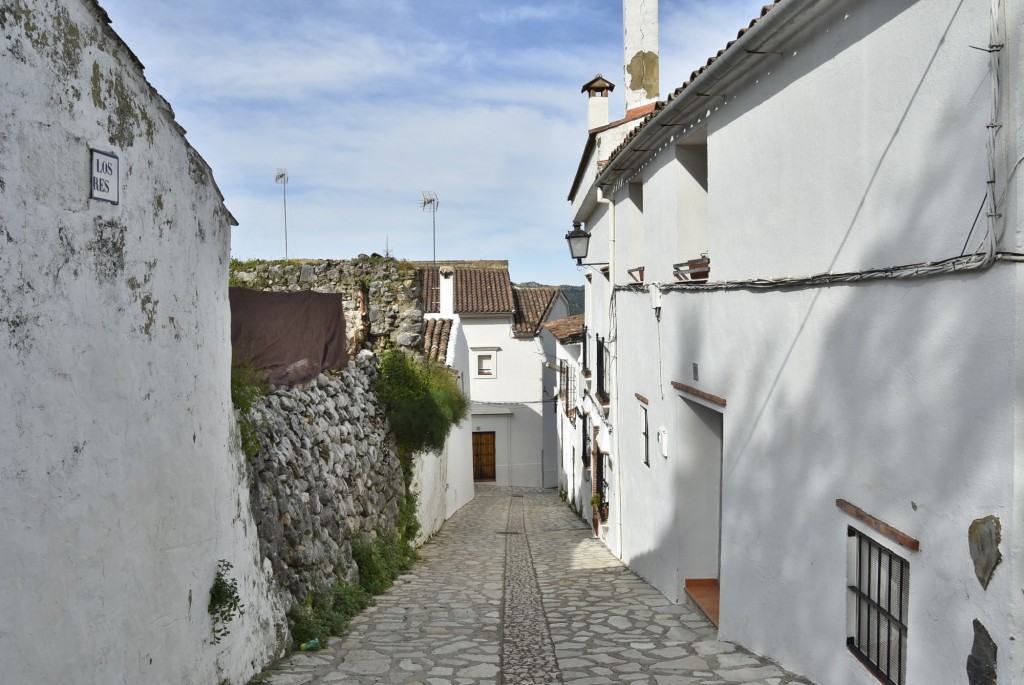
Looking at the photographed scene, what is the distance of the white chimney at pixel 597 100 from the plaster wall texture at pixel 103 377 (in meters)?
11.9

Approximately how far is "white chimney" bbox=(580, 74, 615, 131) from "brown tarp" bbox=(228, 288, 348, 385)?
8051mm

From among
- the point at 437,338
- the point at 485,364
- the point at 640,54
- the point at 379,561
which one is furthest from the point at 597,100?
the point at 485,364

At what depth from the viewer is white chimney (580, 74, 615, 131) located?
53.7ft

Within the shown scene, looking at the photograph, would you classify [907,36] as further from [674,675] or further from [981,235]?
[674,675]

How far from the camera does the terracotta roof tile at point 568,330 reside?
2041 centimetres

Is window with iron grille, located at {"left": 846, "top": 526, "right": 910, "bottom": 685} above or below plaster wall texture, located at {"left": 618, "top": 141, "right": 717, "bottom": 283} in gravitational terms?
below

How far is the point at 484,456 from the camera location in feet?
104

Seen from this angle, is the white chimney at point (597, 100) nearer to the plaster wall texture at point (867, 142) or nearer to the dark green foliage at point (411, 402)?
the dark green foliage at point (411, 402)

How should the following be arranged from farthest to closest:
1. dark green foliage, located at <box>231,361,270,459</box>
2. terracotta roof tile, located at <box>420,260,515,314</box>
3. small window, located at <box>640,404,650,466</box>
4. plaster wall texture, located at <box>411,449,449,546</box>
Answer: terracotta roof tile, located at <box>420,260,515,314</box>, plaster wall texture, located at <box>411,449,449,546</box>, small window, located at <box>640,404,650,466</box>, dark green foliage, located at <box>231,361,270,459</box>

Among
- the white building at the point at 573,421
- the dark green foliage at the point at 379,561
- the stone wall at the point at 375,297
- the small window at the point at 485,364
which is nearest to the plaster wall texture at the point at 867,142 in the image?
the dark green foliage at the point at 379,561

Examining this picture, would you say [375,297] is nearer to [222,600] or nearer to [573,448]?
[222,600]

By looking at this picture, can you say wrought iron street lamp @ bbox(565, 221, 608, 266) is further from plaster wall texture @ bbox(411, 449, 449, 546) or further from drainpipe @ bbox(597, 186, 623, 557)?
plaster wall texture @ bbox(411, 449, 449, 546)

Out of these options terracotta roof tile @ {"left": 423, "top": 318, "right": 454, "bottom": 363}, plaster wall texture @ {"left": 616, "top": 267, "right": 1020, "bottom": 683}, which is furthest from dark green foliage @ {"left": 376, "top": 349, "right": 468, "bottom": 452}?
plaster wall texture @ {"left": 616, "top": 267, "right": 1020, "bottom": 683}

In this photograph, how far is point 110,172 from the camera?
4.14m
